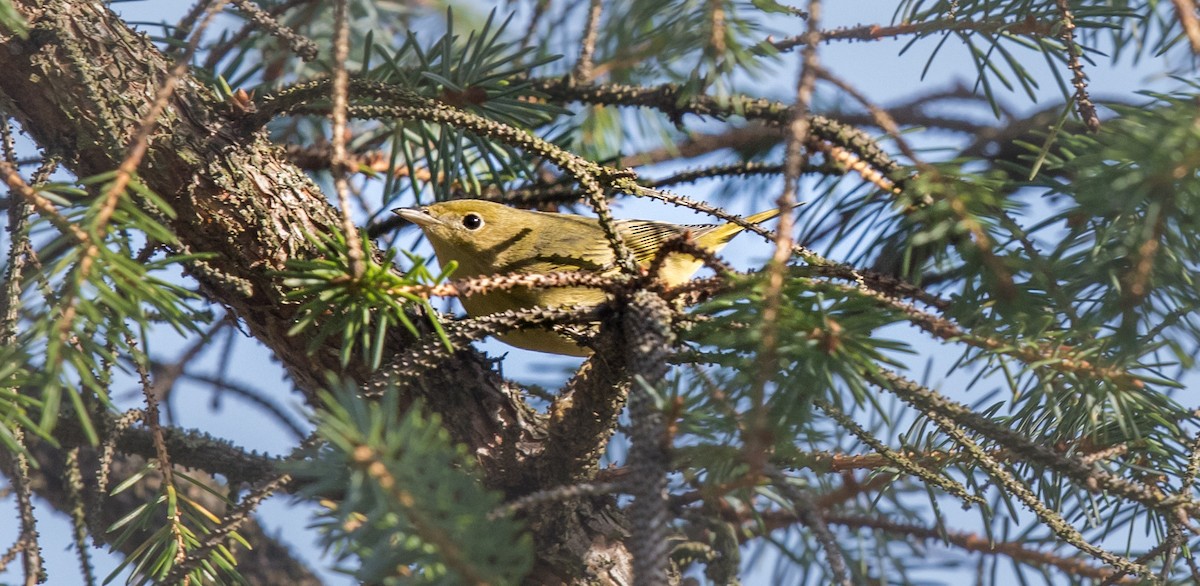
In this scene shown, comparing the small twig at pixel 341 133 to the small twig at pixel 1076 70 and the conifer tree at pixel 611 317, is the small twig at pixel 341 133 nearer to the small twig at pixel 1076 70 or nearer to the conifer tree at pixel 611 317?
the conifer tree at pixel 611 317

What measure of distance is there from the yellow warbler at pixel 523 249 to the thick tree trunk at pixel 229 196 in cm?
61

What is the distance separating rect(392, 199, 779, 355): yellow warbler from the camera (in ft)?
10.0

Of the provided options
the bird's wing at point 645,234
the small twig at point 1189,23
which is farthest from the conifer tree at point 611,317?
the bird's wing at point 645,234

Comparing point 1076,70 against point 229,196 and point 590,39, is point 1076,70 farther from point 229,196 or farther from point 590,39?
point 229,196

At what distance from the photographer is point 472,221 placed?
3.47m

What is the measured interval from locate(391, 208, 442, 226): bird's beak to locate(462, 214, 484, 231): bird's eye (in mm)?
131

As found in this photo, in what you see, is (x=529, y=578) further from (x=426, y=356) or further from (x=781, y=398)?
(x=781, y=398)

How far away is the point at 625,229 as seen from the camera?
4.24 m

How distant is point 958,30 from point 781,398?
119cm

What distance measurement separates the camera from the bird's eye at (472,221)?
3.46 metres

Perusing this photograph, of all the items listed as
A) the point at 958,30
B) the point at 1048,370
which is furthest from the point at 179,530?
the point at 958,30

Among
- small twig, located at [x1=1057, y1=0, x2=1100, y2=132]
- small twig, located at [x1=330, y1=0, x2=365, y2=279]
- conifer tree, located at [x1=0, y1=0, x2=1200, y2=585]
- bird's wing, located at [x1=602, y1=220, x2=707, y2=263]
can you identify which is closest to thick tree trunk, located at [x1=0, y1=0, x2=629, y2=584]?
conifer tree, located at [x1=0, y1=0, x2=1200, y2=585]

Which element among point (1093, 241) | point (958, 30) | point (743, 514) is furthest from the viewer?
point (743, 514)

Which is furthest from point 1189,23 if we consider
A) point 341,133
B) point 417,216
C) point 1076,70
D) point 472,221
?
point 472,221
